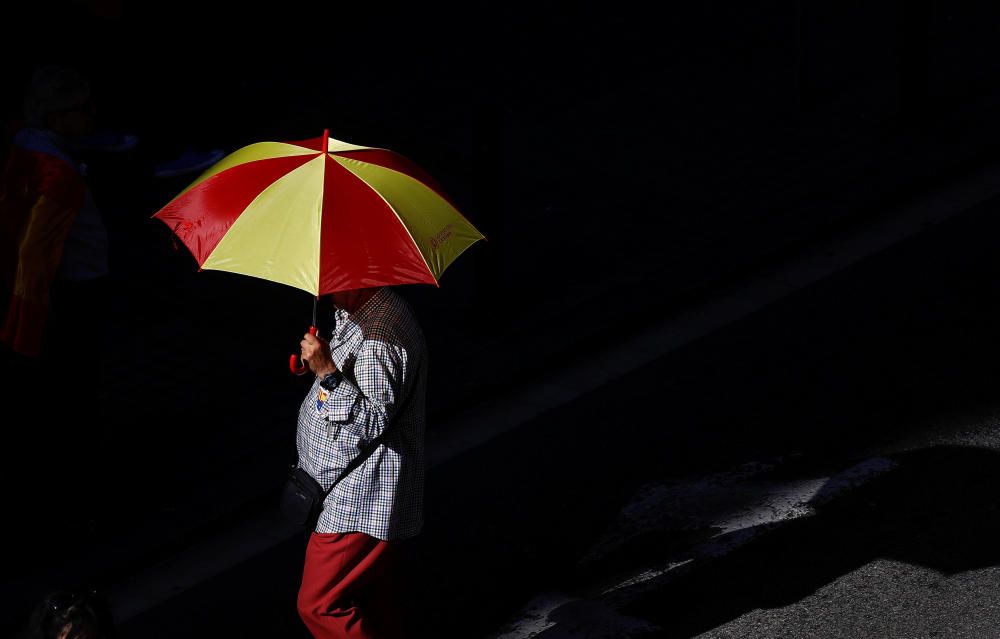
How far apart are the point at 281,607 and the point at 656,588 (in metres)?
1.51

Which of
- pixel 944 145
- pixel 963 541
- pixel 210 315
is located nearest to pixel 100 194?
pixel 210 315

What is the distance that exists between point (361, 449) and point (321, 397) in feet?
0.69

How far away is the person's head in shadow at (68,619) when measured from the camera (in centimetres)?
A: 419

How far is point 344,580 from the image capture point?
16.1 ft

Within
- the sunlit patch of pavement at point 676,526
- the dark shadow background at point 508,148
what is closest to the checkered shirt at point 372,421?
the sunlit patch of pavement at point 676,526

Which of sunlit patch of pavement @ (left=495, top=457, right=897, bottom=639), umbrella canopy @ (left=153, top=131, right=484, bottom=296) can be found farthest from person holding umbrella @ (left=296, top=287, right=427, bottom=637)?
sunlit patch of pavement @ (left=495, top=457, right=897, bottom=639)

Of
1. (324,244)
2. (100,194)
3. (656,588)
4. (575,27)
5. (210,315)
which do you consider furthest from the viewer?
(575,27)

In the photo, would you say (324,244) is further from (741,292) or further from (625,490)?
(741,292)

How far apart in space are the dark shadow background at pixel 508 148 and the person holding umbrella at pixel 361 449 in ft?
4.78

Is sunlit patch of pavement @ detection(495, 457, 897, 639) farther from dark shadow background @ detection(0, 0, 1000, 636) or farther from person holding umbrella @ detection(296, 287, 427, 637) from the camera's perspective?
person holding umbrella @ detection(296, 287, 427, 637)

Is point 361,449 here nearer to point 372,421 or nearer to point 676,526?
point 372,421

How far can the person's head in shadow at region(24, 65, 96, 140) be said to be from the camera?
19.8 feet

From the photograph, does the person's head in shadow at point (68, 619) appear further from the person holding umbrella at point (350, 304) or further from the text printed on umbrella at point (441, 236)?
the text printed on umbrella at point (441, 236)

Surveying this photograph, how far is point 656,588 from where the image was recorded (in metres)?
5.95
